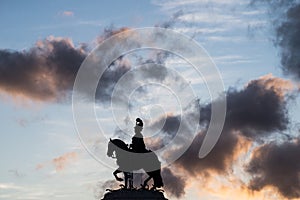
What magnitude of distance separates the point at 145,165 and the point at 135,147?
199 centimetres

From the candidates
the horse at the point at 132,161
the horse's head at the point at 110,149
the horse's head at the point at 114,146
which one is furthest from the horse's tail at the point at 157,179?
the horse's head at the point at 110,149

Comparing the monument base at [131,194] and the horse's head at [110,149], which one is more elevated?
the horse's head at [110,149]

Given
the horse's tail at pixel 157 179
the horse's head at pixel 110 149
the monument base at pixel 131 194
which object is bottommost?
the monument base at pixel 131 194

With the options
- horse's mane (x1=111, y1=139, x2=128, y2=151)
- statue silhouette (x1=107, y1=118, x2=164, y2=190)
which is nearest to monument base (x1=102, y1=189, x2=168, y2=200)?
statue silhouette (x1=107, y1=118, x2=164, y2=190)

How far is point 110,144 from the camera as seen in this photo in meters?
113

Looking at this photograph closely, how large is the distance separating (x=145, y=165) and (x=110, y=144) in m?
4.05

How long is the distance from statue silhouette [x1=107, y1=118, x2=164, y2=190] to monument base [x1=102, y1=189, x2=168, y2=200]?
0.70 meters

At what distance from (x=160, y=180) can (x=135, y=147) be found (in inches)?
160

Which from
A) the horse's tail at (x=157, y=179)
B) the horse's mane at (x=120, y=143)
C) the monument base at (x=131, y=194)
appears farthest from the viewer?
the horse's tail at (x=157, y=179)

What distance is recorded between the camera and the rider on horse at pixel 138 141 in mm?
113750

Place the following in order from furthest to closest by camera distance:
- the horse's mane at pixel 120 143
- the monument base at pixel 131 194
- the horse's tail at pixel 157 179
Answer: the horse's tail at pixel 157 179, the horse's mane at pixel 120 143, the monument base at pixel 131 194

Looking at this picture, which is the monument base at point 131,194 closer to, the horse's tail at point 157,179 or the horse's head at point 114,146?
the horse's tail at point 157,179

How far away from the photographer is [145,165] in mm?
113688

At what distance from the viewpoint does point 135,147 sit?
114 m
